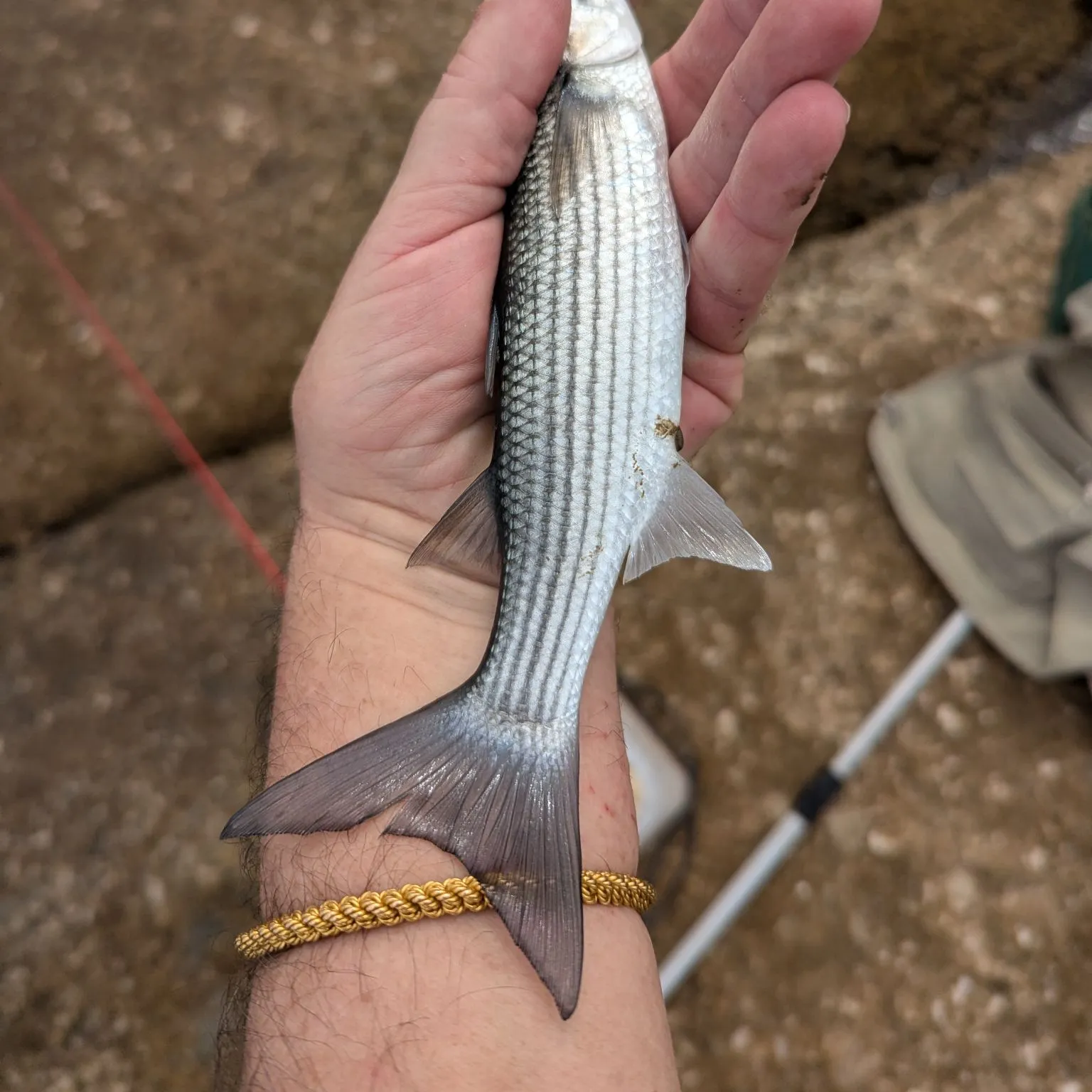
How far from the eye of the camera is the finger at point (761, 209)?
3.59 ft

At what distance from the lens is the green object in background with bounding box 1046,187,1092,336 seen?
7.13 ft

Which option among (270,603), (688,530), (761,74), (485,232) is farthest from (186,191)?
(688,530)

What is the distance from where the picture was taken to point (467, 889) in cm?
111

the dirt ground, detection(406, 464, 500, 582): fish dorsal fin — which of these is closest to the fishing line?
the dirt ground

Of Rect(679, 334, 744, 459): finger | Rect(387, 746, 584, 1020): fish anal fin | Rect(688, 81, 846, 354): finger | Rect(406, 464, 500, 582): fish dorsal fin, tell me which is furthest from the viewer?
Rect(679, 334, 744, 459): finger

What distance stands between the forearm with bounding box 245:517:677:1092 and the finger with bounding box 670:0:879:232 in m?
0.79

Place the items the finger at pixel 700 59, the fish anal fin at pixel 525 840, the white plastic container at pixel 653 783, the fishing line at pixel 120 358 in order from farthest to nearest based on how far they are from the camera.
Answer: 1. the fishing line at pixel 120 358
2. the white plastic container at pixel 653 783
3. the finger at pixel 700 59
4. the fish anal fin at pixel 525 840

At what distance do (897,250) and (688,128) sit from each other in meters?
1.56

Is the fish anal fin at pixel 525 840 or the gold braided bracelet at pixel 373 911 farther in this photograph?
the gold braided bracelet at pixel 373 911

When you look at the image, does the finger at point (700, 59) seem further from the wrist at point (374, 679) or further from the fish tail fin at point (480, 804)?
the fish tail fin at point (480, 804)

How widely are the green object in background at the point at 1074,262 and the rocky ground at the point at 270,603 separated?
0.19 metres

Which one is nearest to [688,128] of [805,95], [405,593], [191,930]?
[805,95]

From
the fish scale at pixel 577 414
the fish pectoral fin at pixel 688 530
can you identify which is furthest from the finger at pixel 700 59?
the fish pectoral fin at pixel 688 530

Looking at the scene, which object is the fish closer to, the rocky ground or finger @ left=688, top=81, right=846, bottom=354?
finger @ left=688, top=81, right=846, bottom=354
